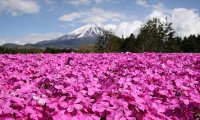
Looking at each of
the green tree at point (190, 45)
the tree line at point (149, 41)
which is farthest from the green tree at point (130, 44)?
the green tree at point (190, 45)

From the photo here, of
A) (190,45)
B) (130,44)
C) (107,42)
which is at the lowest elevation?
(190,45)

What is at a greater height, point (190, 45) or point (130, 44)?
point (130, 44)

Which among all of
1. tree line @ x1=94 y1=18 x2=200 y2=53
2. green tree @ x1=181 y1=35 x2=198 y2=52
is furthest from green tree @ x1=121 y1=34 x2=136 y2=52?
green tree @ x1=181 y1=35 x2=198 y2=52

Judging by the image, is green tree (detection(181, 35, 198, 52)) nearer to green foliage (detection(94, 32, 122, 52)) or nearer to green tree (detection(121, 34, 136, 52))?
green tree (detection(121, 34, 136, 52))

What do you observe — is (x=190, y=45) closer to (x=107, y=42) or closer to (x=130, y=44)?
(x=130, y=44)

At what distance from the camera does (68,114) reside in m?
2.90

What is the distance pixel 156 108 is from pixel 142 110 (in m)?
0.23

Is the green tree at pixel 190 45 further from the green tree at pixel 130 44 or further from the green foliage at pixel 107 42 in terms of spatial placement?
the green foliage at pixel 107 42

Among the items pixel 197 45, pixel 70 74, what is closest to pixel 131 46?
pixel 197 45

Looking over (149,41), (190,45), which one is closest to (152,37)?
(149,41)

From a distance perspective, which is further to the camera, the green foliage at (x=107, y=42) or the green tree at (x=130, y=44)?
the green tree at (x=130, y=44)

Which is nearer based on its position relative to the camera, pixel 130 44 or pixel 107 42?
pixel 107 42

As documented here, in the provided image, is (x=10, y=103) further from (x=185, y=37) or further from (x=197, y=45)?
(x=185, y=37)

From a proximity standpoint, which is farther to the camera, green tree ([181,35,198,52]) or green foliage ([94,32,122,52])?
green tree ([181,35,198,52])
